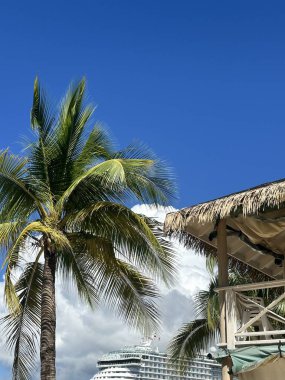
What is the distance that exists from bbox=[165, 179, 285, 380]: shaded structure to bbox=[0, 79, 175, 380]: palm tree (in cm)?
173

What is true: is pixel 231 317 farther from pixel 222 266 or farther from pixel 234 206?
pixel 234 206

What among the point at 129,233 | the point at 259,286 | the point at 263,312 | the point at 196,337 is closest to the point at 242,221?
the point at 259,286

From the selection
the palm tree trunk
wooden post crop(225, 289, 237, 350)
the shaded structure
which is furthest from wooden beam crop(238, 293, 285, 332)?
the palm tree trunk

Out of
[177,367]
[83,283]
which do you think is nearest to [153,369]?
[177,367]

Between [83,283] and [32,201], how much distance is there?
208cm

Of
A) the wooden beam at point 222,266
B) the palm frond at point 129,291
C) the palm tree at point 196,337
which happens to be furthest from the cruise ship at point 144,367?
the wooden beam at point 222,266

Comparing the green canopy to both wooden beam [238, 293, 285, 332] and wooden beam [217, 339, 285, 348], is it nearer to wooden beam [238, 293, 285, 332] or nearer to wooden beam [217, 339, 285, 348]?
wooden beam [217, 339, 285, 348]

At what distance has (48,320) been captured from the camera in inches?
468

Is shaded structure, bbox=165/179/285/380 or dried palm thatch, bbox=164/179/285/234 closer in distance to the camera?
shaded structure, bbox=165/179/285/380

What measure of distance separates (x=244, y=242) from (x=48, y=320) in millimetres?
3797

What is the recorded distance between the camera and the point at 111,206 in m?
12.4

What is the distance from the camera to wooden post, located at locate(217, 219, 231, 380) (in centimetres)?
915

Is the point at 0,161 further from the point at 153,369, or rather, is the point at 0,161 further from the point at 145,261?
the point at 153,369

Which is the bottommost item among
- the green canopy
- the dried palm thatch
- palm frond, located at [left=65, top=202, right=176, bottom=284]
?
the green canopy
